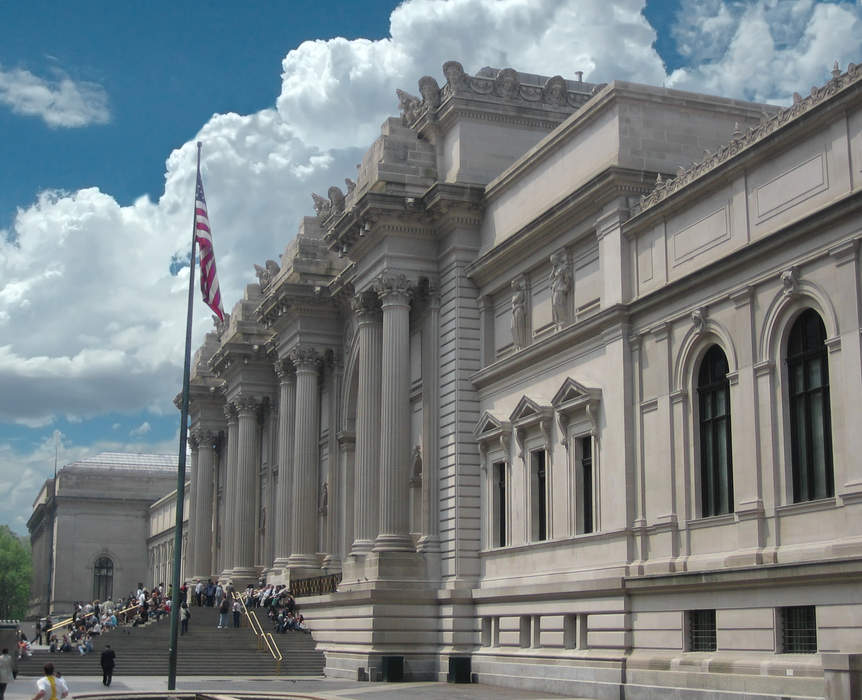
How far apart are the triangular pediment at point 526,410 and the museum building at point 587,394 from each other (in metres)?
0.17

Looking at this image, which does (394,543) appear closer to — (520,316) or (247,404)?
(520,316)

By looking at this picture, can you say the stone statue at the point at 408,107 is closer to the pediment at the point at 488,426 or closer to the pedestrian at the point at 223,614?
the pediment at the point at 488,426

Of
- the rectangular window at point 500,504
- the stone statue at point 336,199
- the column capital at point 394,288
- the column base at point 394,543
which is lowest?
the column base at point 394,543

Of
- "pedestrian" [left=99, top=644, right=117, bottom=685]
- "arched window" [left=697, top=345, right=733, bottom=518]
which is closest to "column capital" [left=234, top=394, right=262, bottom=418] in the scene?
"pedestrian" [left=99, top=644, right=117, bottom=685]

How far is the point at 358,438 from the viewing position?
1953 inches

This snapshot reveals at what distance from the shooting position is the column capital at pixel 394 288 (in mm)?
47938

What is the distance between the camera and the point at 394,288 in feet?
157

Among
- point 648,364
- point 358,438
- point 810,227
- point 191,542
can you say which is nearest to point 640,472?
point 648,364

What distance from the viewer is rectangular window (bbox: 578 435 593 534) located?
128 feet

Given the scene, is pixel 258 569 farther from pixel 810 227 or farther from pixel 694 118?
pixel 810 227

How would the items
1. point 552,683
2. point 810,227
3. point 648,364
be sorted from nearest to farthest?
point 810,227, point 648,364, point 552,683

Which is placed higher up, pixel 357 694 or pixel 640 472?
pixel 640 472

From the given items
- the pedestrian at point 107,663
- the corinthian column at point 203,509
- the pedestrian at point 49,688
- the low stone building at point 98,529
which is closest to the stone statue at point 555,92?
the pedestrian at point 107,663

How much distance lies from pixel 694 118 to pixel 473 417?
42.2ft
